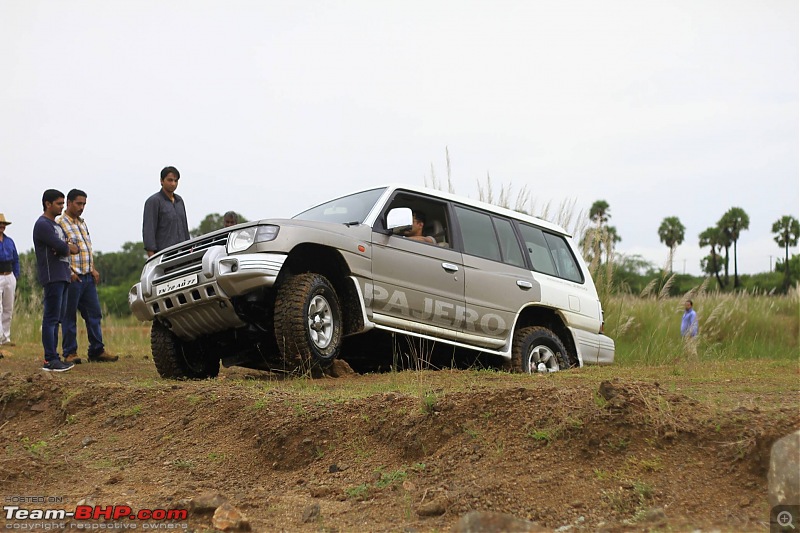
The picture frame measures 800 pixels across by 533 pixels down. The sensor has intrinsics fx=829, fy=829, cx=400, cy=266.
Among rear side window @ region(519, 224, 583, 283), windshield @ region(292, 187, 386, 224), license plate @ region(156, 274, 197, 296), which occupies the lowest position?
license plate @ region(156, 274, 197, 296)

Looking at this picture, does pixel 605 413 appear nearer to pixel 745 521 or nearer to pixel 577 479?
pixel 577 479

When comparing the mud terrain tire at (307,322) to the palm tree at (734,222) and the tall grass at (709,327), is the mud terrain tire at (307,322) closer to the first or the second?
the tall grass at (709,327)

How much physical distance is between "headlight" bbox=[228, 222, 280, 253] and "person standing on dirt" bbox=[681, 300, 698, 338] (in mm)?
7519

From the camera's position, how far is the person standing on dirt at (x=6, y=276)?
10805mm

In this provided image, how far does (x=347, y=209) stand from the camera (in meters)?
7.41

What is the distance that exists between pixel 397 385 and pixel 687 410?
2.39m

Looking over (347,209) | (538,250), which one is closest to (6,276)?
(347,209)

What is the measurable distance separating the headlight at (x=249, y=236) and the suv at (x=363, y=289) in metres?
0.01

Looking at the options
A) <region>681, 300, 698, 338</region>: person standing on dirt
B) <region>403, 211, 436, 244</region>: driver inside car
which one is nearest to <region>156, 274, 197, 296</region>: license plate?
<region>403, 211, 436, 244</region>: driver inside car

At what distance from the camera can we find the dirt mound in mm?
3334

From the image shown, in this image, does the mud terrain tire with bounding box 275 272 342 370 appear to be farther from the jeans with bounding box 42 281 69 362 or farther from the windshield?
the jeans with bounding box 42 281 69 362

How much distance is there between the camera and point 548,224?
879cm

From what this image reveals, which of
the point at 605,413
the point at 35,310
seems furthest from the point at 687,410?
the point at 35,310

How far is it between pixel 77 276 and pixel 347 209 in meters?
3.47
